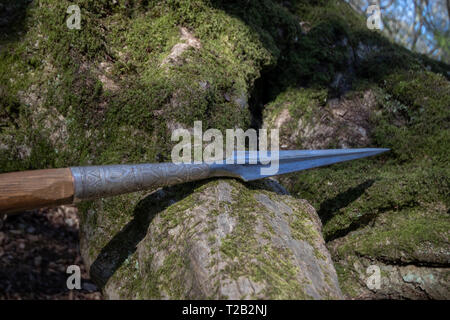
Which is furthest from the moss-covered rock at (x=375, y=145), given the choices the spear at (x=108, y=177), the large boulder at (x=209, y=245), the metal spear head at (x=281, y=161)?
the spear at (x=108, y=177)

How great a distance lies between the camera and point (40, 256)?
4426 millimetres

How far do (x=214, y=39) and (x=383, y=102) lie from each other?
6.94 ft

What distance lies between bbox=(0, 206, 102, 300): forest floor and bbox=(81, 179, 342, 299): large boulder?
2.01 m

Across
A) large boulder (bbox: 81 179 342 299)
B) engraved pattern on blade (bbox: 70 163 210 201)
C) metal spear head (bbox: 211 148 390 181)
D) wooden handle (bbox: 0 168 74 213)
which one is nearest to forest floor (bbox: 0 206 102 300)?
large boulder (bbox: 81 179 342 299)

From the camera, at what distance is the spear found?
1.76 meters

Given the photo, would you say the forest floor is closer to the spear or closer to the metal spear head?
the spear

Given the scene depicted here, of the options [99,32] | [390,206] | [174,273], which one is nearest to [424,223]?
[390,206]

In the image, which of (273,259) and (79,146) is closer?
(273,259)

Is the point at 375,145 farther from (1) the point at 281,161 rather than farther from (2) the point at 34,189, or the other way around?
(2) the point at 34,189

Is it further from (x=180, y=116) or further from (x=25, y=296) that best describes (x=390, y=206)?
(x=25, y=296)

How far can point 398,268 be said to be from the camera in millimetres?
Result: 2684

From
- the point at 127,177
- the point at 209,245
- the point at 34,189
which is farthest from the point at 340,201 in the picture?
the point at 34,189

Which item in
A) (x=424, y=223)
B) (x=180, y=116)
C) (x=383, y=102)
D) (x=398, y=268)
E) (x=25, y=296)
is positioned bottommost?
(x=25, y=296)

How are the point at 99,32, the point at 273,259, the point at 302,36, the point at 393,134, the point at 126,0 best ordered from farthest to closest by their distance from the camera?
the point at 302,36, the point at 393,134, the point at 126,0, the point at 99,32, the point at 273,259
